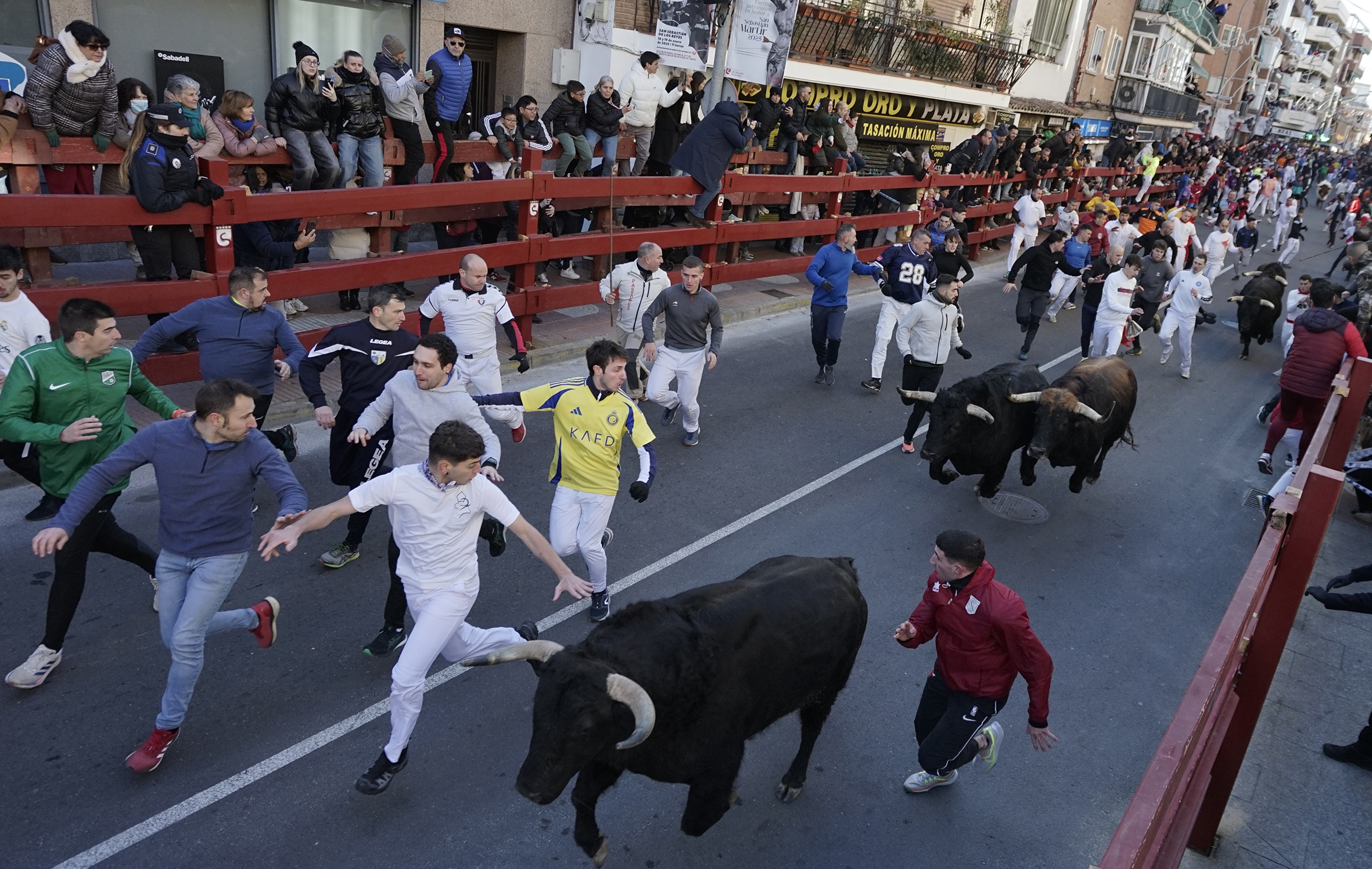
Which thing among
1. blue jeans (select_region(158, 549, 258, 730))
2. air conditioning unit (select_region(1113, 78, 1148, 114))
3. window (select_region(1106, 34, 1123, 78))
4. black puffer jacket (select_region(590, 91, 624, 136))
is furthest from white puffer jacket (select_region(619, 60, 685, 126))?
air conditioning unit (select_region(1113, 78, 1148, 114))

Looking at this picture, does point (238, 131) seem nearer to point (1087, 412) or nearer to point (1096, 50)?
point (1087, 412)

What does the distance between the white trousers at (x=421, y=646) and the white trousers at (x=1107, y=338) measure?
408 inches

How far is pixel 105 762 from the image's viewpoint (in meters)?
4.61

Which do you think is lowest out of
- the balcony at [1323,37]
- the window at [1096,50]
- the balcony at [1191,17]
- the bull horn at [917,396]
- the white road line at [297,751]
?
the white road line at [297,751]

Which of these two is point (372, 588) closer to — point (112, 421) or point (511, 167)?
point (112, 421)

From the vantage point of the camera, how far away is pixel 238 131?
9.45 meters

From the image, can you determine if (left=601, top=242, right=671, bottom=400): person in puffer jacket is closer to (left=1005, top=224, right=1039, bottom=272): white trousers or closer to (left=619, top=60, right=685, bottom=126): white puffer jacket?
(left=619, top=60, right=685, bottom=126): white puffer jacket

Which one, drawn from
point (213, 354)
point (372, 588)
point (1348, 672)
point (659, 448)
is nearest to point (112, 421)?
point (213, 354)

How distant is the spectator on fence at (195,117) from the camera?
27.9 ft

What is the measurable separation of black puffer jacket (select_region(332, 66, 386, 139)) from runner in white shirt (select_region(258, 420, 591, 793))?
701 cm

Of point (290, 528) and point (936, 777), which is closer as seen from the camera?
point (290, 528)

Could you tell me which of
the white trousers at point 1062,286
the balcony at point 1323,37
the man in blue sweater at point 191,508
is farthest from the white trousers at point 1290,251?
the balcony at point 1323,37

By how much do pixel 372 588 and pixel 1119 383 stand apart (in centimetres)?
749

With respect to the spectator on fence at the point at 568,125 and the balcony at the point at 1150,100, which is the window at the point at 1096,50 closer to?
the balcony at the point at 1150,100
